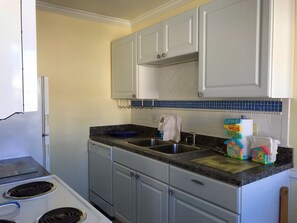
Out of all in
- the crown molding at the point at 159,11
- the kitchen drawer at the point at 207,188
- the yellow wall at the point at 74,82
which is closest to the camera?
the kitchen drawer at the point at 207,188

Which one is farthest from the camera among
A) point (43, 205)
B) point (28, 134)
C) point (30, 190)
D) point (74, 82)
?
point (74, 82)

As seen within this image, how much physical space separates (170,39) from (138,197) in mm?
1506

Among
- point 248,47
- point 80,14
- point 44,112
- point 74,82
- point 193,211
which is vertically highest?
point 80,14

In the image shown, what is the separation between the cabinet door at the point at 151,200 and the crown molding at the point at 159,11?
1.81 meters

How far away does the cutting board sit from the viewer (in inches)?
62.0

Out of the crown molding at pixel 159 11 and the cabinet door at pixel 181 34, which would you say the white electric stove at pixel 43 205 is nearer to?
the cabinet door at pixel 181 34

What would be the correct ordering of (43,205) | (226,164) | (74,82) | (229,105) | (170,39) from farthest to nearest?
(74,82), (170,39), (229,105), (226,164), (43,205)

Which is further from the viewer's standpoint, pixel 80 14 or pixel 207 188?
pixel 80 14

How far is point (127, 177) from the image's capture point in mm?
2336

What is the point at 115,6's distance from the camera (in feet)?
8.82

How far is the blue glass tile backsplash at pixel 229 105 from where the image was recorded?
182cm

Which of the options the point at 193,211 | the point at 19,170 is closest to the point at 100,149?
the point at 19,170

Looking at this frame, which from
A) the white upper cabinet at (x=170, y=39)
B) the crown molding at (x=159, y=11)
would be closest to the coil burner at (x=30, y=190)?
the white upper cabinet at (x=170, y=39)

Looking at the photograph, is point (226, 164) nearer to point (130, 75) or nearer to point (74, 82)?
point (130, 75)
